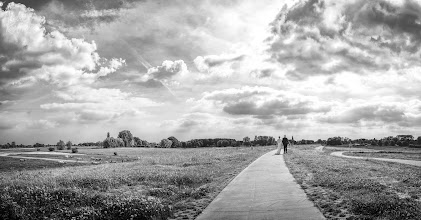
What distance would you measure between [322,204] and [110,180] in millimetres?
13279

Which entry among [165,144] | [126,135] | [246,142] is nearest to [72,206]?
[246,142]

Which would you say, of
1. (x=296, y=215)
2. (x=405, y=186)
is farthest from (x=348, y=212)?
(x=405, y=186)

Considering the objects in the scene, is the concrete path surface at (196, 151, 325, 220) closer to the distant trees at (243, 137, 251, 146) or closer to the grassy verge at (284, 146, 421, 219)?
the grassy verge at (284, 146, 421, 219)

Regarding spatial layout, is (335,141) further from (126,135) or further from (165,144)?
(126,135)

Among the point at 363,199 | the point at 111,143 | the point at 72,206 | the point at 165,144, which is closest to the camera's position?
the point at 363,199

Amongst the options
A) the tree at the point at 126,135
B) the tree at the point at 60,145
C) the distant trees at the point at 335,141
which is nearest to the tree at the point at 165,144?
the tree at the point at 126,135

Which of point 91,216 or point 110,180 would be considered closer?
point 91,216

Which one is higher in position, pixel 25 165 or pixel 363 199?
pixel 363 199

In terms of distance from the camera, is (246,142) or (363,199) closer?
(363,199)

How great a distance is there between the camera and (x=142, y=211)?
9.59 meters

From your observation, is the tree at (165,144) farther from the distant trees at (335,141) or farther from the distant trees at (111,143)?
the distant trees at (335,141)

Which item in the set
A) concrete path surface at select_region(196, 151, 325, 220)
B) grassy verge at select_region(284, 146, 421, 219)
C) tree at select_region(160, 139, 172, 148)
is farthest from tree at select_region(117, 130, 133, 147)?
grassy verge at select_region(284, 146, 421, 219)

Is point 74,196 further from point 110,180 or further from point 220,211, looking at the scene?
point 220,211

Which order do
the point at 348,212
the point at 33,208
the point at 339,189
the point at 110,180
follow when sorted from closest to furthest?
the point at 348,212 < the point at 33,208 < the point at 339,189 < the point at 110,180
